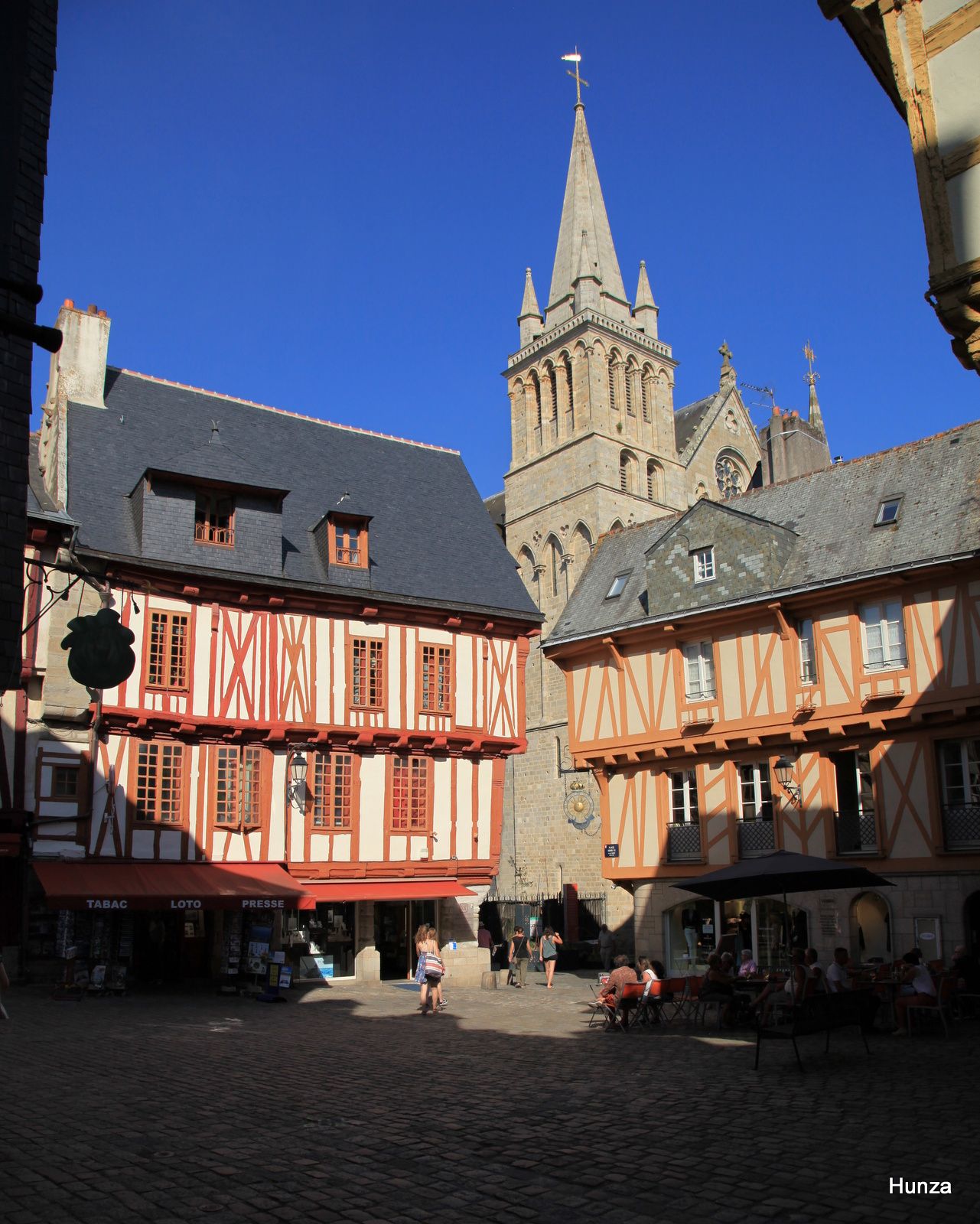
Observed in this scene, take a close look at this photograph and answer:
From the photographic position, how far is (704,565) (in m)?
22.1

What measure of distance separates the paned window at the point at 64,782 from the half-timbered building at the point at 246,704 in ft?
0.09

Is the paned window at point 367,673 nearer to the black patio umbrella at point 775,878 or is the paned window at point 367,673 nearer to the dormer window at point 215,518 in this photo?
the dormer window at point 215,518

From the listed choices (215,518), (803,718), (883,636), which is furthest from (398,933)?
(883,636)

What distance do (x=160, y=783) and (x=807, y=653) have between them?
36.5ft

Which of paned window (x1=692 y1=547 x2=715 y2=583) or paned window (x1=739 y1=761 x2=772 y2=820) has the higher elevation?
paned window (x1=692 y1=547 x2=715 y2=583)

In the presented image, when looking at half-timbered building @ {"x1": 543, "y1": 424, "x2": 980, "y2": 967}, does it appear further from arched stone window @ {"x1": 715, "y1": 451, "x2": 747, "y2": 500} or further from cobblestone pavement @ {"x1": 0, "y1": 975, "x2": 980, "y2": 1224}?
arched stone window @ {"x1": 715, "y1": 451, "x2": 747, "y2": 500}

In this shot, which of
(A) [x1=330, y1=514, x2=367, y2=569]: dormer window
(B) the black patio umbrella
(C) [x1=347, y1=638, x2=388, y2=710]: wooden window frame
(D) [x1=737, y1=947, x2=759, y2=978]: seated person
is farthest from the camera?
(A) [x1=330, y1=514, x2=367, y2=569]: dormer window

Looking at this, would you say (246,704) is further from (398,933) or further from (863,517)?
(863,517)

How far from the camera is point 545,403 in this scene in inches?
1837

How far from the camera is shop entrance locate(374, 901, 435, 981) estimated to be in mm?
22531

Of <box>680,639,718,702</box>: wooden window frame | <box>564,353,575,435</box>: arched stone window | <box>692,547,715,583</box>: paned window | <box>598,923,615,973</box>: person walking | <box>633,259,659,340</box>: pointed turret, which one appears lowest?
<box>598,923,615,973</box>: person walking

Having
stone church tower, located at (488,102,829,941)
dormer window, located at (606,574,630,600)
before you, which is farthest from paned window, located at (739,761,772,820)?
stone church tower, located at (488,102,829,941)

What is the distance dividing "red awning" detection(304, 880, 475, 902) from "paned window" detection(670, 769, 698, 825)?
4.23m

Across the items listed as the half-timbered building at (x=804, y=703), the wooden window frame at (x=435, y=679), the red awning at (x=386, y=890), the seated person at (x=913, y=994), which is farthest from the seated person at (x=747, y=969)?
the wooden window frame at (x=435, y=679)
